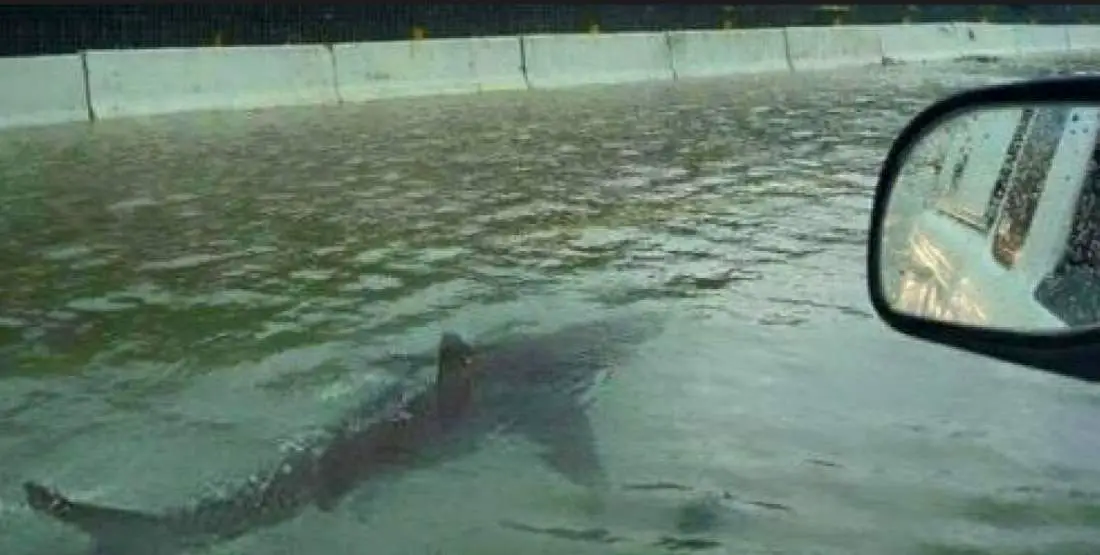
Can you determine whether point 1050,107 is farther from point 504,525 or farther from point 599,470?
point 599,470

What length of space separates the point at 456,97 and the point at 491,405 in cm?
1578

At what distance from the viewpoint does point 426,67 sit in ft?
71.0

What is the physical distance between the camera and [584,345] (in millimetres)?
7066

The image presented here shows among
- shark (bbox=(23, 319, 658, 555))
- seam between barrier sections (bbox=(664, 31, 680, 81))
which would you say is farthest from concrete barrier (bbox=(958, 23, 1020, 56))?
shark (bbox=(23, 319, 658, 555))

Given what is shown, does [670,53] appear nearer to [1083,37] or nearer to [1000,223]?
[1083,37]

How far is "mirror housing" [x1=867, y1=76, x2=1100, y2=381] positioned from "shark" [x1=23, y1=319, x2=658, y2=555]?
6.89 feet

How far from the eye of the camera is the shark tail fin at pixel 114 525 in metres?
4.29

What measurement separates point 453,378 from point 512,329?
1540 millimetres

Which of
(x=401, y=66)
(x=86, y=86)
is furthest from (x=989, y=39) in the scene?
(x=86, y=86)

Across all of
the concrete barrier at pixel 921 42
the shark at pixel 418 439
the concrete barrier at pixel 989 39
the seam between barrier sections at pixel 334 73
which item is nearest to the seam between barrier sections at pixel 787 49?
the concrete barrier at pixel 921 42

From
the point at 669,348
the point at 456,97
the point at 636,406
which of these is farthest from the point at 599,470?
the point at 456,97

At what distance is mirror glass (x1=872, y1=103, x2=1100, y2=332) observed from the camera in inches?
111

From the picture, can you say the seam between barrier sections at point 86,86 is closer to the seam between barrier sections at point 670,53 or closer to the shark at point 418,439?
the seam between barrier sections at point 670,53

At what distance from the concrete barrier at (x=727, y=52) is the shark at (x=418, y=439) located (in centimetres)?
1960
